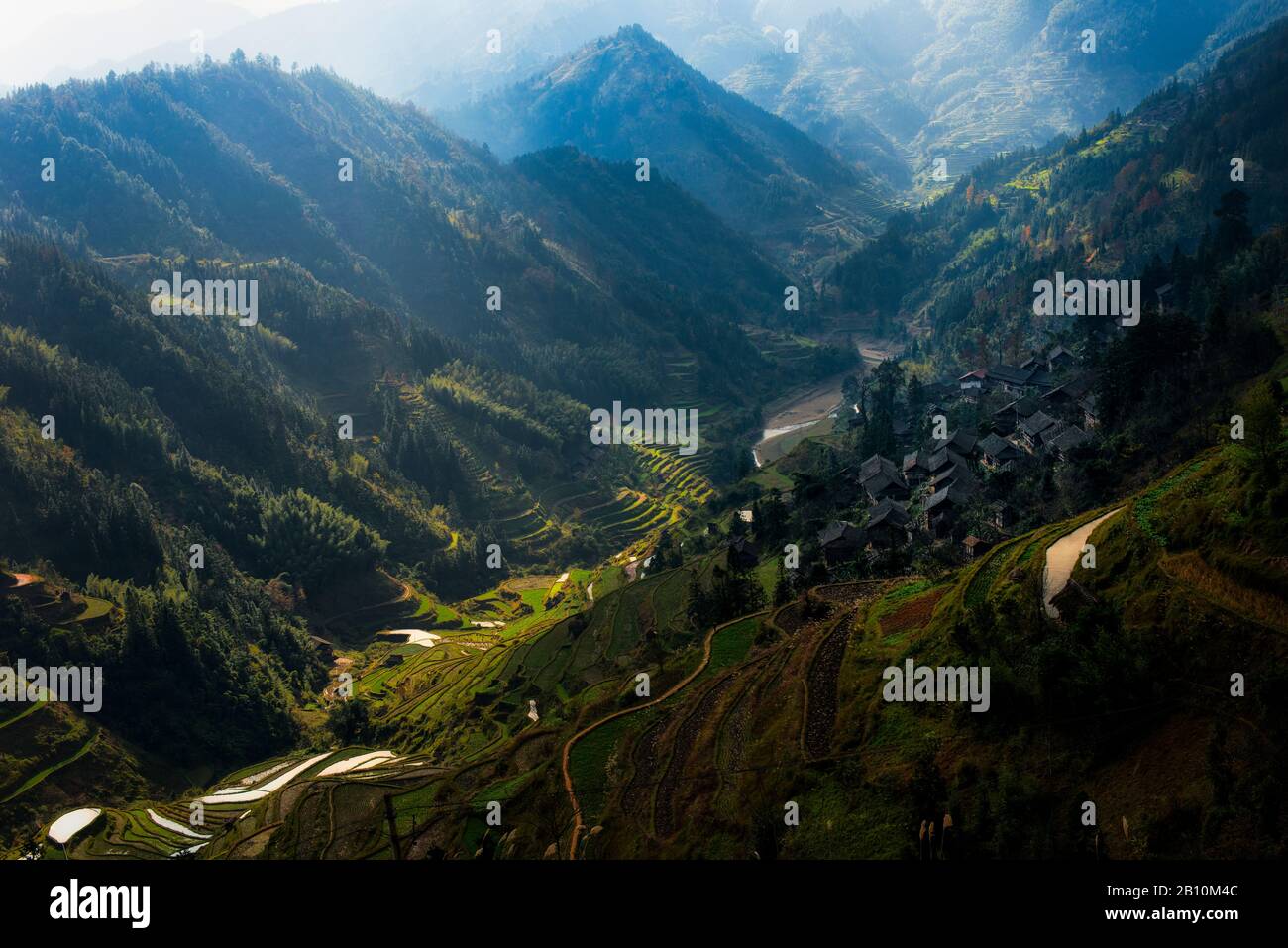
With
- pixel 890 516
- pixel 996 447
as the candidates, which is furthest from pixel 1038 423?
pixel 890 516

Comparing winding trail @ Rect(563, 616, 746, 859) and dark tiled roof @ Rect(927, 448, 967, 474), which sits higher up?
dark tiled roof @ Rect(927, 448, 967, 474)

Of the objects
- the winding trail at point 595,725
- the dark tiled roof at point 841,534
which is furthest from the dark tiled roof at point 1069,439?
the winding trail at point 595,725

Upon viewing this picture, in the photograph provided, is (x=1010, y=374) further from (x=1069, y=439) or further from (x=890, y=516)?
(x=890, y=516)

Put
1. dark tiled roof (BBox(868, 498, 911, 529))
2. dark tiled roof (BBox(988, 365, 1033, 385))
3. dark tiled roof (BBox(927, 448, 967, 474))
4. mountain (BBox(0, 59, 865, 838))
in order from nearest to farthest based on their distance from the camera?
dark tiled roof (BBox(868, 498, 911, 529)) < dark tiled roof (BBox(927, 448, 967, 474)) < mountain (BBox(0, 59, 865, 838)) < dark tiled roof (BBox(988, 365, 1033, 385))

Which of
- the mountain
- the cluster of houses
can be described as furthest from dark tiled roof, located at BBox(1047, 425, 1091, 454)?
the mountain

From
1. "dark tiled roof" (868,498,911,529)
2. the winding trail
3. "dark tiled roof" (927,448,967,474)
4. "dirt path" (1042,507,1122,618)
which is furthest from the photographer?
"dark tiled roof" (927,448,967,474)

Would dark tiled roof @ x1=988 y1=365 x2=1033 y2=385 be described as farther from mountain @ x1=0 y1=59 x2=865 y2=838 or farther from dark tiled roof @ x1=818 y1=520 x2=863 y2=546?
dark tiled roof @ x1=818 y1=520 x2=863 y2=546

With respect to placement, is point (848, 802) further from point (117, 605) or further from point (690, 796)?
point (117, 605)
